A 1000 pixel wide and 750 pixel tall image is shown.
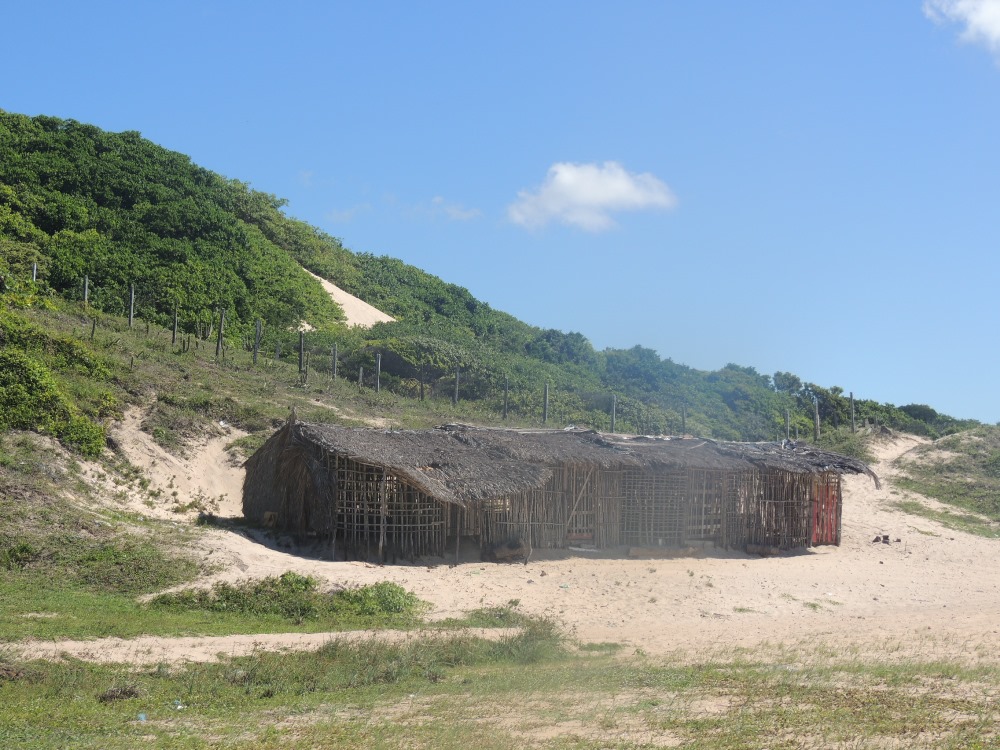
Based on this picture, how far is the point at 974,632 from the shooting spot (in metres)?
13.6

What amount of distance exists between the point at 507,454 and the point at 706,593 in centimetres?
466

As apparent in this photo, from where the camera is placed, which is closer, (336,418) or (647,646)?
(647,646)

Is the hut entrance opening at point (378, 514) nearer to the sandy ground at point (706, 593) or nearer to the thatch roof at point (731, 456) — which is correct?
the sandy ground at point (706, 593)

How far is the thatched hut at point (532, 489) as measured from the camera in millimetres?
16953

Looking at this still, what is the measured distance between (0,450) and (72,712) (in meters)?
9.53

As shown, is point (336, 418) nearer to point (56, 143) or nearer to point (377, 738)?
point (377, 738)

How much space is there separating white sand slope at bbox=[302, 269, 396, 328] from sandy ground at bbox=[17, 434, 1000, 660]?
20.5 metres

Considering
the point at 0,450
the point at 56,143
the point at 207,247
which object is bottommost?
the point at 0,450

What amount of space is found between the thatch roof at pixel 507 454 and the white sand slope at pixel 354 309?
69.3ft

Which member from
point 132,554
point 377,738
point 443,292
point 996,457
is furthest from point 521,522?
point 443,292

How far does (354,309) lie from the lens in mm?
42688

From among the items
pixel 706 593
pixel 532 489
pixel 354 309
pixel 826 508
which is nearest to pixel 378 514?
pixel 532 489

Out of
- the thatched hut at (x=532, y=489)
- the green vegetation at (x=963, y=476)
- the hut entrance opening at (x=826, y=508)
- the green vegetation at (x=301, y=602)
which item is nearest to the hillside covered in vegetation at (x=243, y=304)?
the green vegetation at (x=963, y=476)

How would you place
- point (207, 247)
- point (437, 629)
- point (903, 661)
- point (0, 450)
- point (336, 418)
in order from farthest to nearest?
point (207, 247), point (336, 418), point (0, 450), point (437, 629), point (903, 661)
